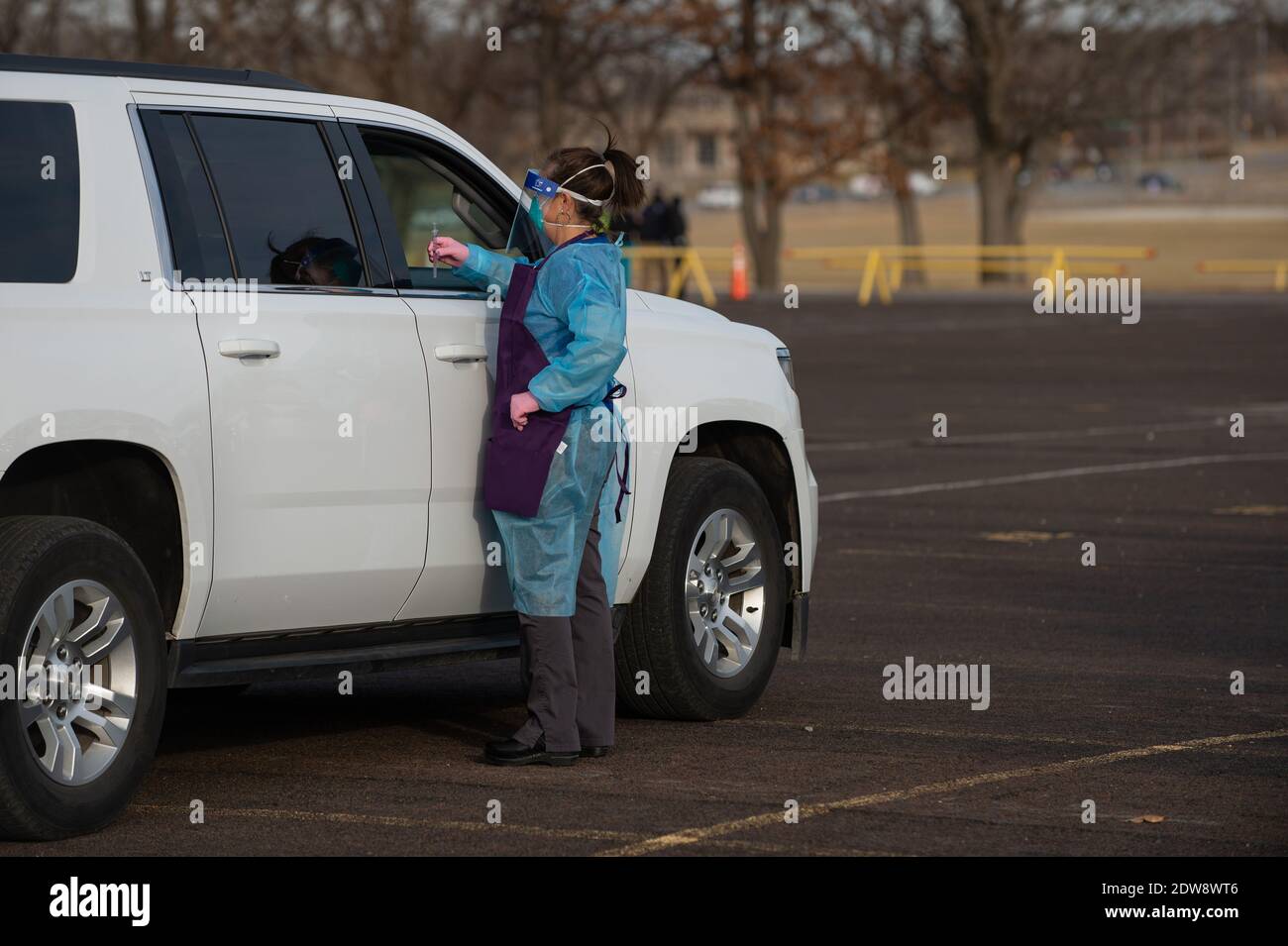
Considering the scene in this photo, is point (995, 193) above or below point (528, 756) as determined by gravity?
above

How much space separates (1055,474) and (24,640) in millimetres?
12117

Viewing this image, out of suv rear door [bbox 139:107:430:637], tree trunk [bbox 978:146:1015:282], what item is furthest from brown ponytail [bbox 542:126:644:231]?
tree trunk [bbox 978:146:1015:282]

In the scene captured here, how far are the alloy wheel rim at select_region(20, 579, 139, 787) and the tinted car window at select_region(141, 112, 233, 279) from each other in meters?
0.97

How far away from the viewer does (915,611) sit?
1117cm

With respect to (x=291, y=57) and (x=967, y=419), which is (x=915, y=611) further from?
(x=291, y=57)

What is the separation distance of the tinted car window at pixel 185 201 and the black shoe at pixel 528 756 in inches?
69.6

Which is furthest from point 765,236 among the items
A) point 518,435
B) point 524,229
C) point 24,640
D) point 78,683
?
point 24,640

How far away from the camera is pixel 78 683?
642 cm

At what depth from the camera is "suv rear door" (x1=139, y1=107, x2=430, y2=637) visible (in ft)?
22.0

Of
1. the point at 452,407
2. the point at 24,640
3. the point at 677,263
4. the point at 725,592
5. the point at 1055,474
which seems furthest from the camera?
the point at 677,263

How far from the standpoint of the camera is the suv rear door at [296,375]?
669 cm

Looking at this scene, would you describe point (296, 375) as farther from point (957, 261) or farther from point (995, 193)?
point (995, 193)
